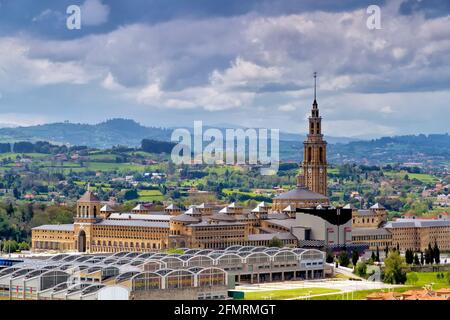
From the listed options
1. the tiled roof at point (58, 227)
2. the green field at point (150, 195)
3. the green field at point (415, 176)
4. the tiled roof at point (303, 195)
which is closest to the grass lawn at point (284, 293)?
the tiled roof at point (58, 227)

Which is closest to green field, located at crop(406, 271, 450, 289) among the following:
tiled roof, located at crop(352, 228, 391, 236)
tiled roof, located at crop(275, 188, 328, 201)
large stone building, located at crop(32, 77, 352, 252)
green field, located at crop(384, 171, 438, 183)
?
large stone building, located at crop(32, 77, 352, 252)

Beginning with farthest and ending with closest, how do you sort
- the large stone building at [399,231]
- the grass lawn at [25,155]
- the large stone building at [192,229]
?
the grass lawn at [25,155] < the large stone building at [399,231] < the large stone building at [192,229]

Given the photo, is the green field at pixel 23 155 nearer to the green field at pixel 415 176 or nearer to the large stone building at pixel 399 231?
the green field at pixel 415 176

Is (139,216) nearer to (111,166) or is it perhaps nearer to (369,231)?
(369,231)

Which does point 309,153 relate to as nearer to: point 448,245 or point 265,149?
point 448,245

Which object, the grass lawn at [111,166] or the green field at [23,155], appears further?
the green field at [23,155]

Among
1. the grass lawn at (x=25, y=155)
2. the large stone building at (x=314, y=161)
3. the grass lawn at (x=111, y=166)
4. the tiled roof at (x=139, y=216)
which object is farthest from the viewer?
the grass lawn at (x=25, y=155)

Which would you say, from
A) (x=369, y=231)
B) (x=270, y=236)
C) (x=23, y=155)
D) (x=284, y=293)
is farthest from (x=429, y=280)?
(x=23, y=155)

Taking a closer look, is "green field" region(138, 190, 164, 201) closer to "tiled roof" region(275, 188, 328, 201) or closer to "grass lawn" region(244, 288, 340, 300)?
"tiled roof" region(275, 188, 328, 201)
